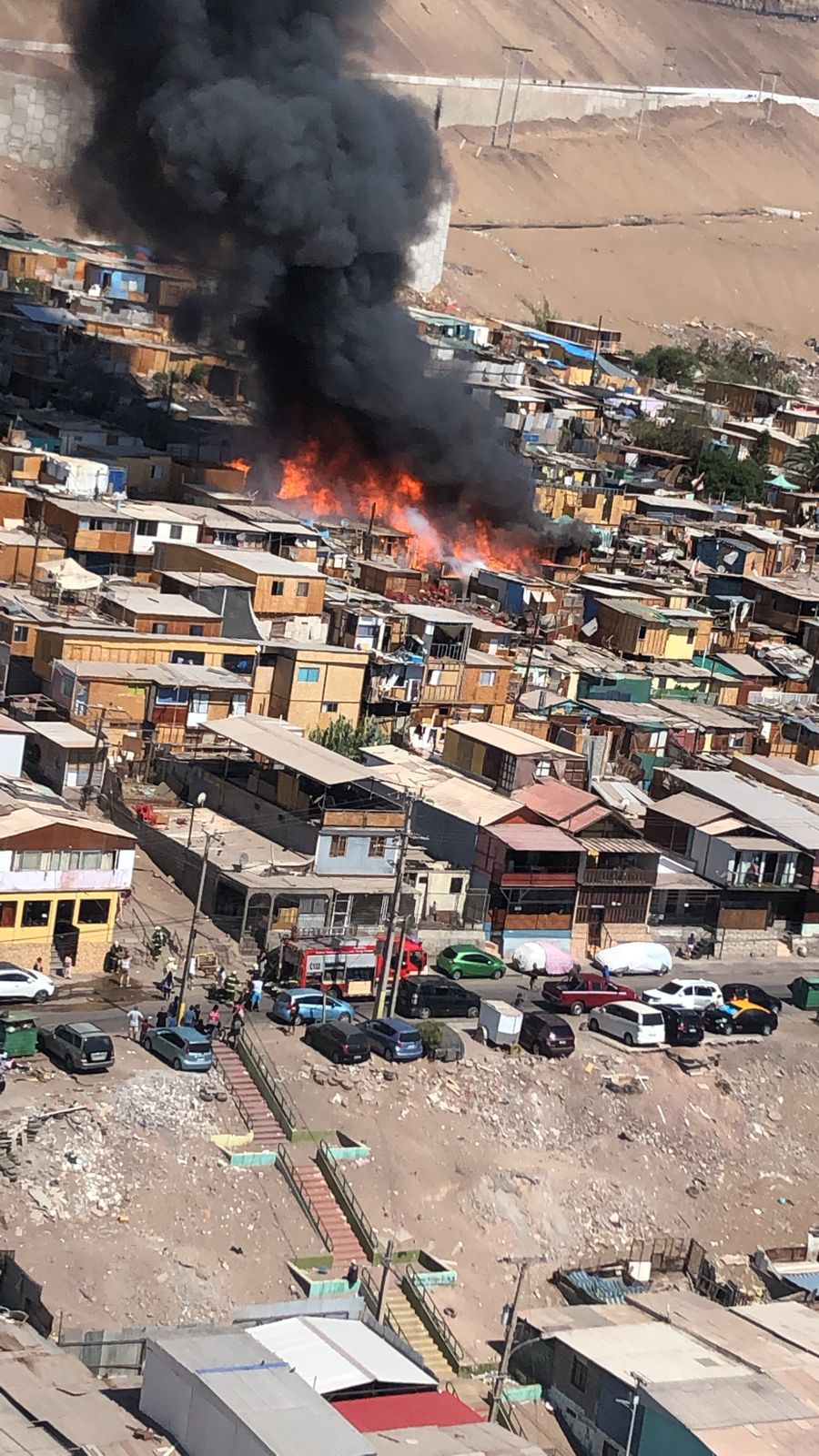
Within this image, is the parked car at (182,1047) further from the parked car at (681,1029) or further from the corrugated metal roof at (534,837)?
the corrugated metal roof at (534,837)

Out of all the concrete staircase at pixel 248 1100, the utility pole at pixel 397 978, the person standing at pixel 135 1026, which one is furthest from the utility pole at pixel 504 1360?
the utility pole at pixel 397 978

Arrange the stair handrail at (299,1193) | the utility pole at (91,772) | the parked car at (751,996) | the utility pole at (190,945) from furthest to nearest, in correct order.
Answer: the utility pole at (91,772)
the parked car at (751,996)
the utility pole at (190,945)
the stair handrail at (299,1193)

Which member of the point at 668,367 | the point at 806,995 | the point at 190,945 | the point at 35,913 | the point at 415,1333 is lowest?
the point at 415,1333

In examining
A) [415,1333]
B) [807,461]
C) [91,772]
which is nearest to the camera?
[415,1333]

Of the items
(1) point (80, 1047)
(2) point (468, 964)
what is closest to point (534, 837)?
(2) point (468, 964)

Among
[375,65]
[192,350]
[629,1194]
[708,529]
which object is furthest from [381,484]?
[375,65]

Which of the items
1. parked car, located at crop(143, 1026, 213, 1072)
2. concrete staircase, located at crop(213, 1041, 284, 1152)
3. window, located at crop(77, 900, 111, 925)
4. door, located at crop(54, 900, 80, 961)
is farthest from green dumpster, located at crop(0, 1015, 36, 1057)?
window, located at crop(77, 900, 111, 925)

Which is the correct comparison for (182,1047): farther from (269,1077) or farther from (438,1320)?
(438,1320)
